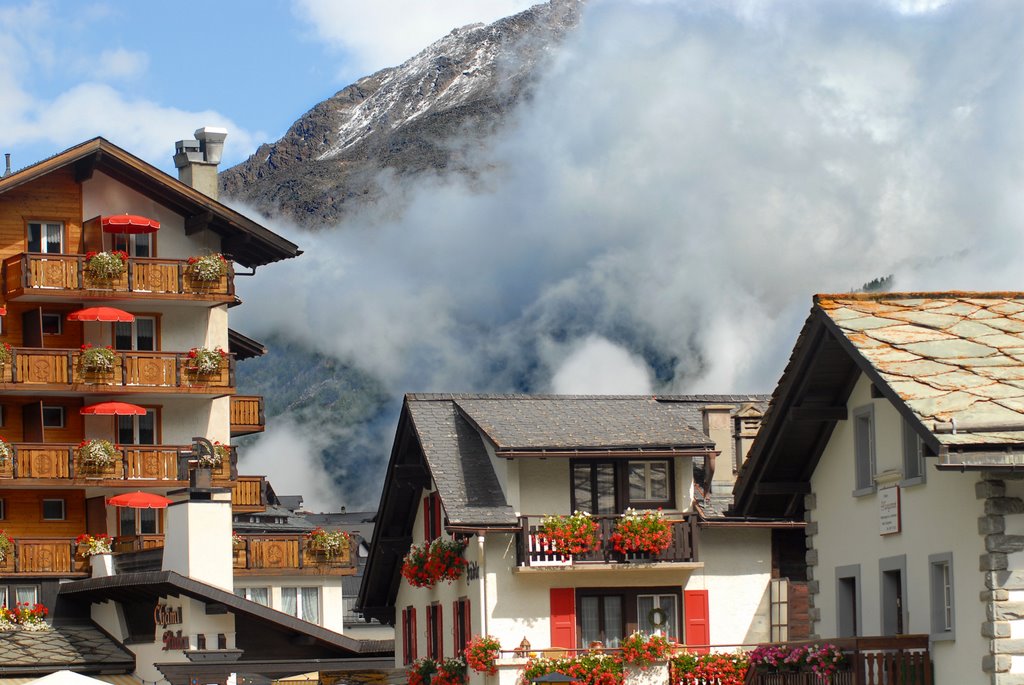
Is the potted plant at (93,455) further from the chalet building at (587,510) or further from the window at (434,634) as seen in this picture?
the window at (434,634)

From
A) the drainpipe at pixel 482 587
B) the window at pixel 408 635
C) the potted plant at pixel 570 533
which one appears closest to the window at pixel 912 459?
the potted plant at pixel 570 533

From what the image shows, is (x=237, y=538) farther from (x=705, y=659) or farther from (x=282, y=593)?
(x=705, y=659)

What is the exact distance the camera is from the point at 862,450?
2705 centimetres

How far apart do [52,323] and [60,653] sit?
43.0ft

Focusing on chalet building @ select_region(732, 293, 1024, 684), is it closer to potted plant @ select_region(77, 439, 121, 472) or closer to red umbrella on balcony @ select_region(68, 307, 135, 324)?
potted plant @ select_region(77, 439, 121, 472)

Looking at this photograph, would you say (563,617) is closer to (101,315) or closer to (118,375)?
(118,375)

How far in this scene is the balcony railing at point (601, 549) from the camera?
46531 millimetres

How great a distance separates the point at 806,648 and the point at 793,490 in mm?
3031

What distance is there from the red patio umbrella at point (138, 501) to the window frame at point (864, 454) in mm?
27544

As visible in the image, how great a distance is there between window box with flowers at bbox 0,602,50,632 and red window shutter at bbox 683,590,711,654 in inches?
540

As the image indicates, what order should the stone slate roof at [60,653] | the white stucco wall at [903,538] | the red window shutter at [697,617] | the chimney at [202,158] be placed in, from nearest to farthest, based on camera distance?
the white stucco wall at [903,538]
the stone slate roof at [60,653]
the red window shutter at [697,617]
the chimney at [202,158]

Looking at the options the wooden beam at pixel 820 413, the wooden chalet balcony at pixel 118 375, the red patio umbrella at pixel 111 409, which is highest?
the wooden chalet balcony at pixel 118 375

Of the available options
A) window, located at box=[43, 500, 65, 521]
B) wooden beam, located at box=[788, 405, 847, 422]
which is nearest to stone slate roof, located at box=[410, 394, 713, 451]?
window, located at box=[43, 500, 65, 521]

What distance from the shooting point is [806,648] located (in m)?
25.8
